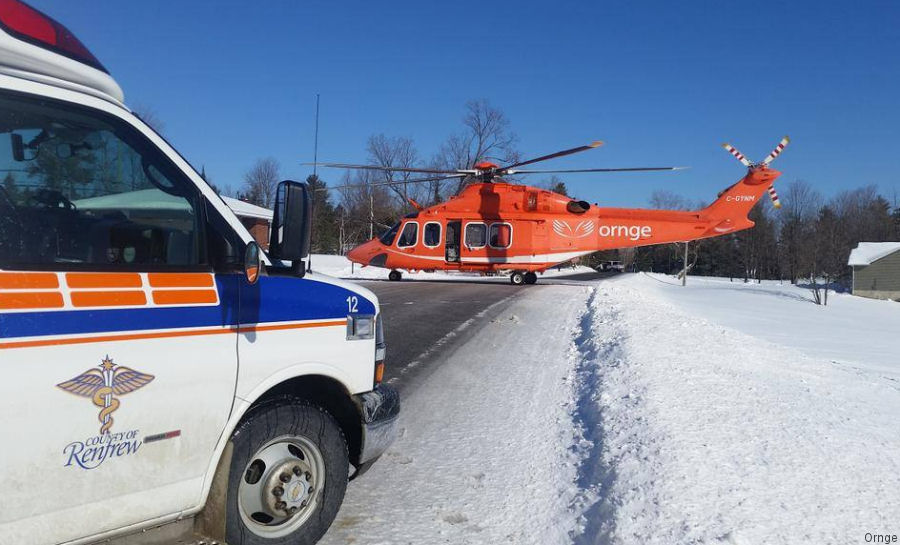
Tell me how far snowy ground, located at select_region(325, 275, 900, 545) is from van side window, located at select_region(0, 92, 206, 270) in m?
1.84

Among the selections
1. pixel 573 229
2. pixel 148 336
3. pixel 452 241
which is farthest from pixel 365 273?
pixel 148 336

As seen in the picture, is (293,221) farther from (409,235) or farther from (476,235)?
(409,235)

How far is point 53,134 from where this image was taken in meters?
2.29

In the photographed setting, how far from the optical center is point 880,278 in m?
39.9

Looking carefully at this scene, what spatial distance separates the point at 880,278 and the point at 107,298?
49.3 metres

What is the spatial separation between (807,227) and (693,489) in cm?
7703

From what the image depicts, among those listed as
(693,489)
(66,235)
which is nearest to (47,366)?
(66,235)

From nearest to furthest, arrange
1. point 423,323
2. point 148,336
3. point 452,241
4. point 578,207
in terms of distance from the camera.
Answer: point 148,336 < point 423,323 < point 578,207 < point 452,241

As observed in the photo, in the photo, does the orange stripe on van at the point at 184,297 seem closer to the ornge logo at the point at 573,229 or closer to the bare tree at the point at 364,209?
the ornge logo at the point at 573,229

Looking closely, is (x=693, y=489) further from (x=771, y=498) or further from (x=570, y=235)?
(x=570, y=235)

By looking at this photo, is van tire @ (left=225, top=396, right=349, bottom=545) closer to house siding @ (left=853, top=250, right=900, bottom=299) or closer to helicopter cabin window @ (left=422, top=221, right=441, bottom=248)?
helicopter cabin window @ (left=422, top=221, right=441, bottom=248)

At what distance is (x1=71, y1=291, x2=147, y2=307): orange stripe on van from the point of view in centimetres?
205

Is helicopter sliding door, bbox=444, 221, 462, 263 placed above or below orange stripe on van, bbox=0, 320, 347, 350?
above

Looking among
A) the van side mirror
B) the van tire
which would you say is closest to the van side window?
the van side mirror
